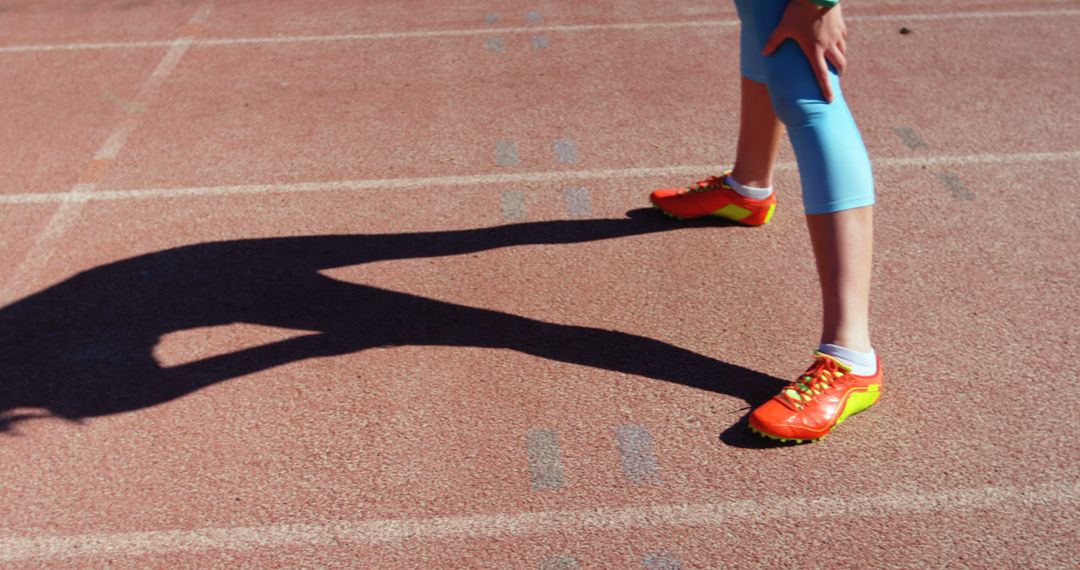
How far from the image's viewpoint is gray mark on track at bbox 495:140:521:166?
5.19 m

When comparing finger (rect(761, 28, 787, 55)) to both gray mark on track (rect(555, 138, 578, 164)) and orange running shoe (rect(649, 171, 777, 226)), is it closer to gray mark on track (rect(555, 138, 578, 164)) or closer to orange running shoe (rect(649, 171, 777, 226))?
orange running shoe (rect(649, 171, 777, 226))

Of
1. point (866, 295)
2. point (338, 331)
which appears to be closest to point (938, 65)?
point (866, 295)

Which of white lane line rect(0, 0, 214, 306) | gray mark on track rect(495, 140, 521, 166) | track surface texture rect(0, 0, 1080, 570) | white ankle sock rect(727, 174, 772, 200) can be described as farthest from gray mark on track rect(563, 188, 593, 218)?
white lane line rect(0, 0, 214, 306)

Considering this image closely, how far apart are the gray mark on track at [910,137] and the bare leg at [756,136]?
1.29 meters

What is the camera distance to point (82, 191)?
4973 mm

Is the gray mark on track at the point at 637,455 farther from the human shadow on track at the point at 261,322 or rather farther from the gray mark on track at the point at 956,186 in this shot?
the gray mark on track at the point at 956,186

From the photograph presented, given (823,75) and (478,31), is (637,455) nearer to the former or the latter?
(823,75)

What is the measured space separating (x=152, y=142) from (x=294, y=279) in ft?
5.85

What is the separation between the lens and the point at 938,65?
619 centimetres

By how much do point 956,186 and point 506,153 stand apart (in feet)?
7.18

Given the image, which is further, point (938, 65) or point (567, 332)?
point (938, 65)

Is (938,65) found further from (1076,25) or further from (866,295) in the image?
(866,295)

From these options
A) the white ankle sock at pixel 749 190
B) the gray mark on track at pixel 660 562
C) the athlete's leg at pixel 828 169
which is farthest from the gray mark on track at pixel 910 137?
the gray mark on track at pixel 660 562

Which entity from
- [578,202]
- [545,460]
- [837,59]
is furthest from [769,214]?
[545,460]
